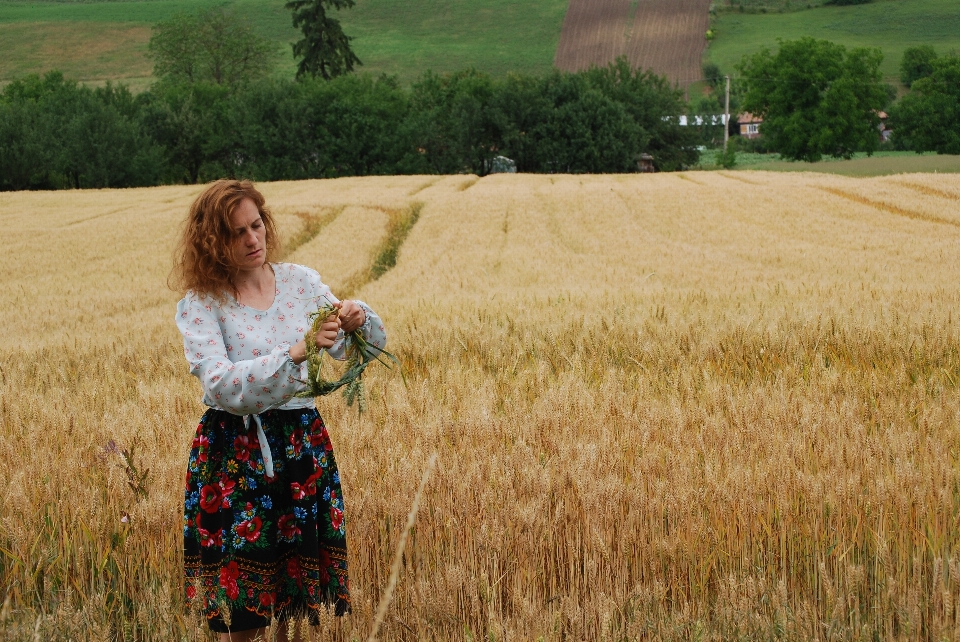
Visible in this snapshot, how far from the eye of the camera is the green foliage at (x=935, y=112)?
3066 inches

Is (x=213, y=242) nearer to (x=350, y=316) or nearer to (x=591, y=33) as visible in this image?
(x=350, y=316)

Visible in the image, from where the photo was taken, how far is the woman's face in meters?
2.87

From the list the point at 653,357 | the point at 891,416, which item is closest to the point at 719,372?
the point at 653,357

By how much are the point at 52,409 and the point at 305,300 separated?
9.05 ft

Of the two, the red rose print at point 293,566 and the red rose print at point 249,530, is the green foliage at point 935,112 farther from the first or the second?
the red rose print at point 249,530

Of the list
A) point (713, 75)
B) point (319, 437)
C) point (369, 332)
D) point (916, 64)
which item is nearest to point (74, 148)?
point (369, 332)

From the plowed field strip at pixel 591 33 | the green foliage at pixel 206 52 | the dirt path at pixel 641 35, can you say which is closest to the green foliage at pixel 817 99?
the dirt path at pixel 641 35

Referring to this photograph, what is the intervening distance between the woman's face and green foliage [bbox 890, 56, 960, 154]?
3325 inches

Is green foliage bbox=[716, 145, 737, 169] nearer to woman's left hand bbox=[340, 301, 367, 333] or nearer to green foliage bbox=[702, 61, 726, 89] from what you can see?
green foliage bbox=[702, 61, 726, 89]

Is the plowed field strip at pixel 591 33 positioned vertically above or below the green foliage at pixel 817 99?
above

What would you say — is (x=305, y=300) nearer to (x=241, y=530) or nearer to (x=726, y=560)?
(x=241, y=530)

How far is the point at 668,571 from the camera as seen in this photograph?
309 cm

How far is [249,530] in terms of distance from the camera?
8.98 ft

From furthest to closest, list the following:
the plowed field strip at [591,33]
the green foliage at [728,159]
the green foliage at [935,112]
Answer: the plowed field strip at [591,33] < the green foliage at [935,112] < the green foliage at [728,159]
